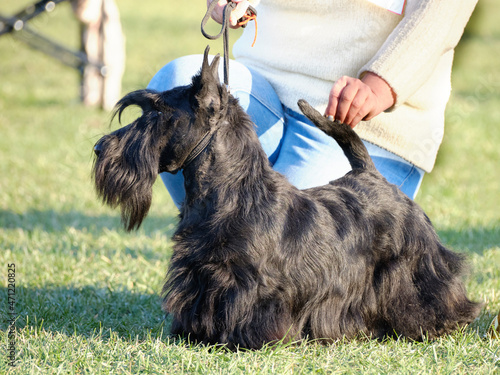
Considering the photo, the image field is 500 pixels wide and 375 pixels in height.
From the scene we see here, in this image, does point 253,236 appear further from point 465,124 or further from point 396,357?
point 465,124

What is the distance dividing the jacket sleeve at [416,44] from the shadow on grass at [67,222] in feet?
7.87

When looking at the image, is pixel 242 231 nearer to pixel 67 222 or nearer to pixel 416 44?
pixel 416 44

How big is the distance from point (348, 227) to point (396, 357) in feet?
1.67

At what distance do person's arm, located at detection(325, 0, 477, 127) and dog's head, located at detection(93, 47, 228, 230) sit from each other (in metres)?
0.58

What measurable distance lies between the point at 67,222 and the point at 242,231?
299 centimetres

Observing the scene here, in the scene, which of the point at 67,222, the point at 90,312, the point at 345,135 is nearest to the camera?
the point at 345,135

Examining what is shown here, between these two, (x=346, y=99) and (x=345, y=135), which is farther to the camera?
(x=345, y=135)


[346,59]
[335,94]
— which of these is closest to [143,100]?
[335,94]

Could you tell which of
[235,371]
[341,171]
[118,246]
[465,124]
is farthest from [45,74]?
[235,371]

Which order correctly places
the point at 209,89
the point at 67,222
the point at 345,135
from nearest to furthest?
1. the point at 209,89
2. the point at 345,135
3. the point at 67,222

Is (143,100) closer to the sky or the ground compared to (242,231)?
closer to the sky

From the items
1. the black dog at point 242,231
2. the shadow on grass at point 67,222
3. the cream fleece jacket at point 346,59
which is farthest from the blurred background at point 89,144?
the black dog at point 242,231

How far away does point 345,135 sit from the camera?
254 cm

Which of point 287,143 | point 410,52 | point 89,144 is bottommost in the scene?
point 89,144
